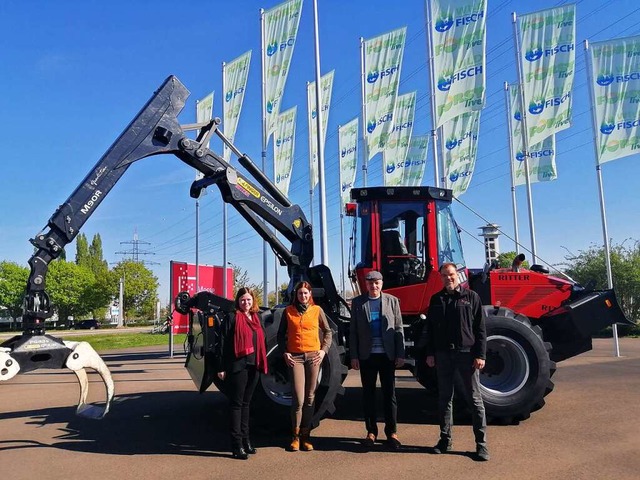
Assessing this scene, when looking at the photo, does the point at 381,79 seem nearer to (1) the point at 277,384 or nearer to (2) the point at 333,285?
(2) the point at 333,285

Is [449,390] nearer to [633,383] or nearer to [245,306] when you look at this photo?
[245,306]

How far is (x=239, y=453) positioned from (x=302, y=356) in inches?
46.1

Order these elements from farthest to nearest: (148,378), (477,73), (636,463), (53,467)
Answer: (477,73) < (148,378) < (53,467) < (636,463)

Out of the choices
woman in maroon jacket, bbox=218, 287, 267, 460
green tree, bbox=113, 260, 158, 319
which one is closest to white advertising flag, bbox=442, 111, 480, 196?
woman in maroon jacket, bbox=218, 287, 267, 460

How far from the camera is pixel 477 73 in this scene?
43.3 ft

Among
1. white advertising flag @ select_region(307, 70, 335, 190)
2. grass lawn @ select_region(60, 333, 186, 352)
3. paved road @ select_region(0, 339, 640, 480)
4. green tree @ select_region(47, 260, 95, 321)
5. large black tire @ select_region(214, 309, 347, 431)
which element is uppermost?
white advertising flag @ select_region(307, 70, 335, 190)

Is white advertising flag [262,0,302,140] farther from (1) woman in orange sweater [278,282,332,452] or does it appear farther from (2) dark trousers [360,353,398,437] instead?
(2) dark trousers [360,353,398,437]

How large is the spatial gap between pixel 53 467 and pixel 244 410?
6.55 feet

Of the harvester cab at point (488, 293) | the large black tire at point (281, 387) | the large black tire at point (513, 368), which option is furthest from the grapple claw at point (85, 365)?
the large black tire at point (513, 368)

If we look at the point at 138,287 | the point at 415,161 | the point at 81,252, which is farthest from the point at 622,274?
the point at 81,252

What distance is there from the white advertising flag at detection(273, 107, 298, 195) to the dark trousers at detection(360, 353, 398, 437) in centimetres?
1447

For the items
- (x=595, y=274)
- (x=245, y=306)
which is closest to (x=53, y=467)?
(x=245, y=306)

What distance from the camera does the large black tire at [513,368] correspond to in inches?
255

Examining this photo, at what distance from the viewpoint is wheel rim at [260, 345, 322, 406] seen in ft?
20.7
